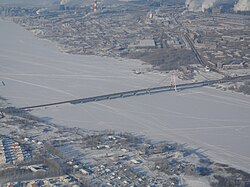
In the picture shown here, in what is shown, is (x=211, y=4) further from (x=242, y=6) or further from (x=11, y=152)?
(x=11, y=152)

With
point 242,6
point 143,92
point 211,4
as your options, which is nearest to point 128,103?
Result: point 143,92

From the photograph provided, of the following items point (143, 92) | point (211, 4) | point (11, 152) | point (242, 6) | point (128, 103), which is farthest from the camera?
point (211, 4)

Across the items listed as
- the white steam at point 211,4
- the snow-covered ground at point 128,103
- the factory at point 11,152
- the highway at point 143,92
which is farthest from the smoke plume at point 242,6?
the factory at point 11,152

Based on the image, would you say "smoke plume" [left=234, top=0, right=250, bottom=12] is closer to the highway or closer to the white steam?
the white steam

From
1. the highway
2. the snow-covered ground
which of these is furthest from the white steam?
the highway

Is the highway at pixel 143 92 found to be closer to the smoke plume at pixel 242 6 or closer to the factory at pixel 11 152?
the factory at pixel 11 152

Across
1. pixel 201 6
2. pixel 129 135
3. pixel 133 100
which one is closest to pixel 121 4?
pixel 201 6

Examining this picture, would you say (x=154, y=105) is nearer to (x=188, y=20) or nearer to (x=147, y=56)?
(x=147, y=56)

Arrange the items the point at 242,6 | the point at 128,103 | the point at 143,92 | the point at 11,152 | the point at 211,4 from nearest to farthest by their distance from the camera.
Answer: the point at 11,152
the point at 128,103
the point at 143,92
the point at 242,6
the point at 211,4

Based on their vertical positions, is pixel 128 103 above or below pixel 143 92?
below
